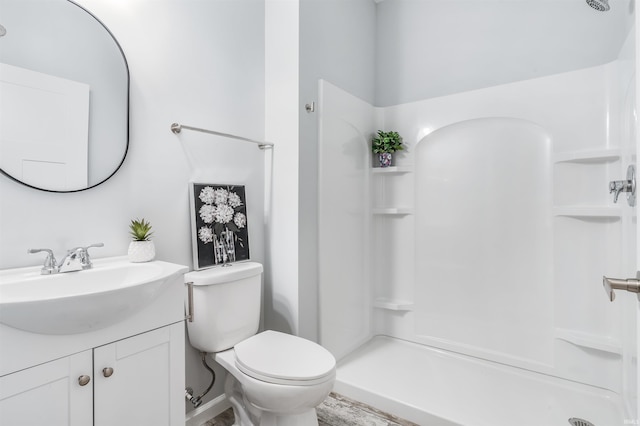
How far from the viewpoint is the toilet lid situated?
1239 mm

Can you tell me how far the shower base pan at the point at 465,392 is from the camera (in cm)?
157

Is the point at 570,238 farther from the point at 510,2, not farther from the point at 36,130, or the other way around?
the point at 36,130

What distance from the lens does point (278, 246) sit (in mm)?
1893

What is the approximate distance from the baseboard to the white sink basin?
832 mm

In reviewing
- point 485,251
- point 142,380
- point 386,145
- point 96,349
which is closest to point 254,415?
point 142,380

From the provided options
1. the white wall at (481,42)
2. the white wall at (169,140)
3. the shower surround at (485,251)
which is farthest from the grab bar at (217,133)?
the white wall at (481,42)

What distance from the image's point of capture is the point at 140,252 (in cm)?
130

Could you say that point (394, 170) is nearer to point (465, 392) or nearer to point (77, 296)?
point (465, 392)

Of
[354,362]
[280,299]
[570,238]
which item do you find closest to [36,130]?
[280,299]

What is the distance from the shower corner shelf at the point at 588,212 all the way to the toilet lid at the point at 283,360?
153 centimetres

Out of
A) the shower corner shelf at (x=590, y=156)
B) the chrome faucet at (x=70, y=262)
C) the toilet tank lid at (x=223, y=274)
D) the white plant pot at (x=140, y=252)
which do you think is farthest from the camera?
the shower corner shelf at (x=590, y=156)

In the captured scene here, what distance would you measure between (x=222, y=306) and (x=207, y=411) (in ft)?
2.02

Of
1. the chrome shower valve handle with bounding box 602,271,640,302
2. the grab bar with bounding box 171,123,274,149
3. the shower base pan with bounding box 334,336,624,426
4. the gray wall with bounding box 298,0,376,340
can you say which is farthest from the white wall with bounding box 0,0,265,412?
the chrome shower valve handle with bounding box 602,271,640,302

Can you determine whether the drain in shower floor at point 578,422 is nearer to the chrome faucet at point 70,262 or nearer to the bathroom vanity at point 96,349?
the bathroom vanity at point 96,349
